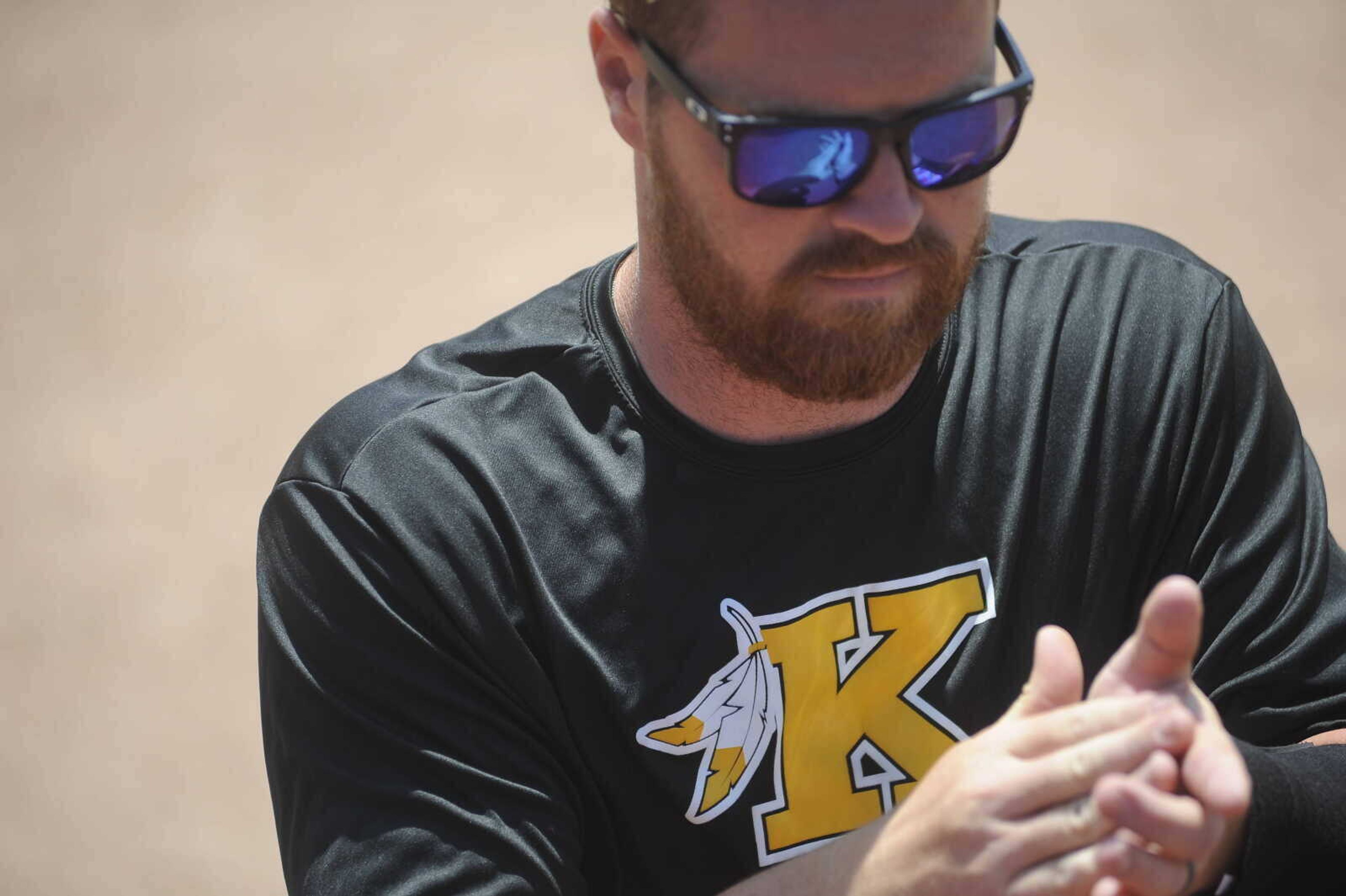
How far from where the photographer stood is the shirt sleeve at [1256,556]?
71.7 inches

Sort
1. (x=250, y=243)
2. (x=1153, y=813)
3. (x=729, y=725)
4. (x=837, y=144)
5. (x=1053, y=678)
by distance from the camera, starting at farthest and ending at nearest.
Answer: (x=250, y=243), (x=729, y=725), (x=837, y=144), (x=1053, y=678), (x=1153, y=813)

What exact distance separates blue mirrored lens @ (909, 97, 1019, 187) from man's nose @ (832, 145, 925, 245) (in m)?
0.02

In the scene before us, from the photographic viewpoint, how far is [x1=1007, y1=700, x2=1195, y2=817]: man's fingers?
1343mm

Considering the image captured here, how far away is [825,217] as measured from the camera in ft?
5.50

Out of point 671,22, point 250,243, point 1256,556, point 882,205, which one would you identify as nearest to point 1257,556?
point 1256,556

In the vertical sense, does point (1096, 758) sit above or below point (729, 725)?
above

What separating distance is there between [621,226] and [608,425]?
11.9 feet

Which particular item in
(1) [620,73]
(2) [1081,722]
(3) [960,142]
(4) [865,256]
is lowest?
(2) [1081,722]

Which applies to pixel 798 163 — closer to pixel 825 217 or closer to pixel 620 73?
pixel 825 217

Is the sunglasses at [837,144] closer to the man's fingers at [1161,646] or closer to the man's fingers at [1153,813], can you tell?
the man's fingers at [1161,646]

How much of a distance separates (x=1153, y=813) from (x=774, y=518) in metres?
0.65

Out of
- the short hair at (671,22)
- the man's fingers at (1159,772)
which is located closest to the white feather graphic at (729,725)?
the man's fingers at (1159,772)

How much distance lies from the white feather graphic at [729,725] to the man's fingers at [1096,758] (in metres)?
0.47

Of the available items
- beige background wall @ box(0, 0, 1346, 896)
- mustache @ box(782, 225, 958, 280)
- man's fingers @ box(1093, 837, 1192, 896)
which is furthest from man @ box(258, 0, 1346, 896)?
beige background wall @ box(0, 0, 1346, 896)
